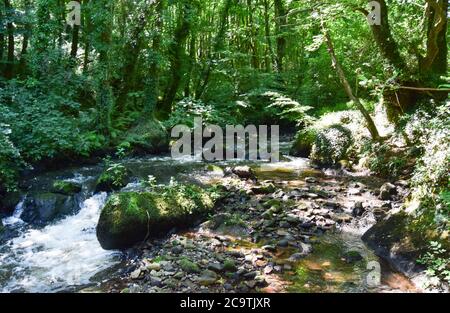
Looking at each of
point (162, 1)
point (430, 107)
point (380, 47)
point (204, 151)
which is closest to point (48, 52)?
point (162, 1)

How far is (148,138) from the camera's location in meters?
13.9

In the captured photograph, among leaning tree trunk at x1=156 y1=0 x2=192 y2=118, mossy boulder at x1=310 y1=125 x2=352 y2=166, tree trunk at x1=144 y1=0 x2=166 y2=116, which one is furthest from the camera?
leaning tree trunk at x1=156 y1=0 x2=192 y2=118

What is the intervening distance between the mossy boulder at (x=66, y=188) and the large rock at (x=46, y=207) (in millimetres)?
187

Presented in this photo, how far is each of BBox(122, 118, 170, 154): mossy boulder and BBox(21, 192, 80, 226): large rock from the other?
4.57 metres

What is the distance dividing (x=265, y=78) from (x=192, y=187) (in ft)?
43.8

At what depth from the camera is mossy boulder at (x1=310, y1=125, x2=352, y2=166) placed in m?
11.6

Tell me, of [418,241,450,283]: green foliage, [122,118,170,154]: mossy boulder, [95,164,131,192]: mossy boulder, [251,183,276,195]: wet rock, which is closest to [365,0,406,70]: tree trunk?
[251,183,276,195]: wet rock

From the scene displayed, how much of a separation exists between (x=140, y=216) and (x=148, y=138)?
25.6 ft

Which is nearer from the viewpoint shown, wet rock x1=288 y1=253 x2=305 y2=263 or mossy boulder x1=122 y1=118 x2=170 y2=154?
wet rock x1=288 y1=253 x2=305 y2=263

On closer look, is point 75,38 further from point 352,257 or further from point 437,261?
point 437,261

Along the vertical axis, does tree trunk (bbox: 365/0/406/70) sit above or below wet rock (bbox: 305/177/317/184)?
above

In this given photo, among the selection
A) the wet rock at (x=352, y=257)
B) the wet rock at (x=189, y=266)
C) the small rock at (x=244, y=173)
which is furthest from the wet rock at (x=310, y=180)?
the wet rock at (x=189, y=266)

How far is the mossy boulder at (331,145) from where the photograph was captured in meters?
11.6

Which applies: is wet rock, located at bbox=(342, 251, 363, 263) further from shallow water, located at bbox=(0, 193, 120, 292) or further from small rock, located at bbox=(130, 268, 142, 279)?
shallow water, located at bbox=(0, 193, 120, 292)
